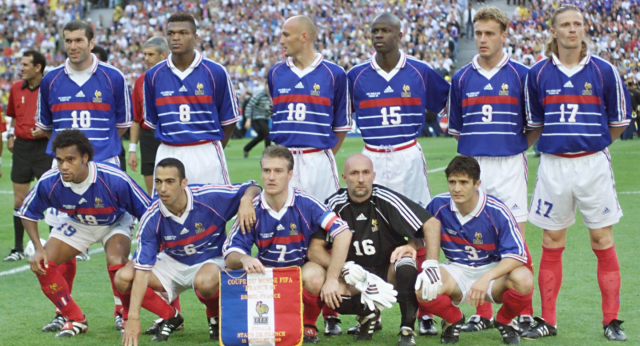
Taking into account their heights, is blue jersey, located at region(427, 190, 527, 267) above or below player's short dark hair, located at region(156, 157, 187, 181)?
below

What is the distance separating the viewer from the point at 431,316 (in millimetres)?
5738

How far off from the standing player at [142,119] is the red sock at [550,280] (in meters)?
3.82

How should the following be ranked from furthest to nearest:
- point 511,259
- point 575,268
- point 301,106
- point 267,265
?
1. point 575,268
2. point 301,106
3. point 267,265
4. point 511,259

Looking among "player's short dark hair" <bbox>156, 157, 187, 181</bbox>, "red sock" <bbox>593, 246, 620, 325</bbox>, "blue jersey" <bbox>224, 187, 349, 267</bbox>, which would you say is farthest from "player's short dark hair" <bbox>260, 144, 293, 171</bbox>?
"red sock" <bbox>593, 246, 620, 325</bbox>

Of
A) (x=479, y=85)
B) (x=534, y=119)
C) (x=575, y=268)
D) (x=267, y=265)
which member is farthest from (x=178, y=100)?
(x=575, y=268)

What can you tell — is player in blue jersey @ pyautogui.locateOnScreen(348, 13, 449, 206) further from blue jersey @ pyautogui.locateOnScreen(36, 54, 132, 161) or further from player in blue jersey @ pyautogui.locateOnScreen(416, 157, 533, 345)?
blue jersey @ pyautogui.locateOnScreen(36, 54, 132, 161)

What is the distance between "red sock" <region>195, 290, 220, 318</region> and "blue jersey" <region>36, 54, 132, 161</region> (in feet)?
5.58

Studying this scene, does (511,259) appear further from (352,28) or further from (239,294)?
(352,28)

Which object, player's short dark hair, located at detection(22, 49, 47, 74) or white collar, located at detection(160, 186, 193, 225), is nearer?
white collar, located at detection(160, 186, 193, 225)

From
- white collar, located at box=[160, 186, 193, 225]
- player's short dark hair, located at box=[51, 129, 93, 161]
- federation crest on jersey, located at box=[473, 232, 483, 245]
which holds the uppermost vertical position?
player's short dark hair, located at box=[51, 129, 93, 161]

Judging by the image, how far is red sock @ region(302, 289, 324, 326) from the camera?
17.9ft

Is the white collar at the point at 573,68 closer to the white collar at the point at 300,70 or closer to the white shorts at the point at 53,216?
the white collar at the point at 300,70

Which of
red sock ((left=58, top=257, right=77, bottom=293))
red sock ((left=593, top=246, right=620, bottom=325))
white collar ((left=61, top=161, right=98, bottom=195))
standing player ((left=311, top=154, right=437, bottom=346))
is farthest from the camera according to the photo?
red sock ((left=58, top=257, right=77, bottom=293))

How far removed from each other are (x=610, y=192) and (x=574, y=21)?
123 cm
